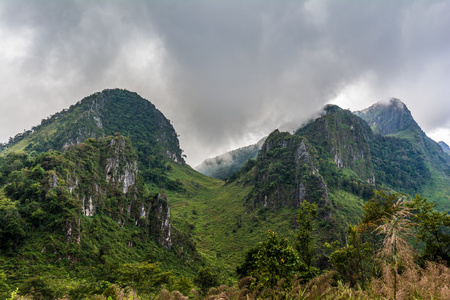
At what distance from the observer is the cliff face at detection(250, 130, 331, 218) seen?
106 m

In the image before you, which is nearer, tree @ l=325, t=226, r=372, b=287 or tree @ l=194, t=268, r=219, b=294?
tree @ l=325, t=226, r=372, b=287

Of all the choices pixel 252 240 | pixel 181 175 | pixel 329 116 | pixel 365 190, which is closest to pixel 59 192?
pixel 252 240

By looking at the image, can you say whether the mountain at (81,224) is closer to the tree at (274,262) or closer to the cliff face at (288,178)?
the tree at (274,262)

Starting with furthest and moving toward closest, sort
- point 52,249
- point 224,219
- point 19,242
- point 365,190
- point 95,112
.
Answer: point 95,112
point 365,190
point 224,219
point 52,249
point 19,242

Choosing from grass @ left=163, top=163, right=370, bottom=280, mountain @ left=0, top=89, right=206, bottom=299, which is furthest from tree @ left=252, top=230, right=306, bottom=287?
grass @ left=163, top=163, right=370, bottom=280

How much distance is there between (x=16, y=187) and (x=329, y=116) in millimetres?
211980

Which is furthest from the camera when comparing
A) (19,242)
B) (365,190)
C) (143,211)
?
(365,190)

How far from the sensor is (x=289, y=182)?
122 meters

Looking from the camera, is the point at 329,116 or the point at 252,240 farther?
the point at 329,116

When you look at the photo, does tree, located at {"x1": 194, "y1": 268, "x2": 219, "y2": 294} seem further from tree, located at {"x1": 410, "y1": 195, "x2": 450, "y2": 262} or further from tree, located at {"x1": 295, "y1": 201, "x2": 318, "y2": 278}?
tree, located at {"x1": 410, "y1": 195, "x2": 450, "y2": 262}

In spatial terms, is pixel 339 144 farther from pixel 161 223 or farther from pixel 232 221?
pixel 161 223

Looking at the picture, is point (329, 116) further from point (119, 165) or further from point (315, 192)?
point (119, 165)

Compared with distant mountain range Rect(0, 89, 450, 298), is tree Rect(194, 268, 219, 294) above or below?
below

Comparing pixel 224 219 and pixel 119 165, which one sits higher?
pixel 119 165
